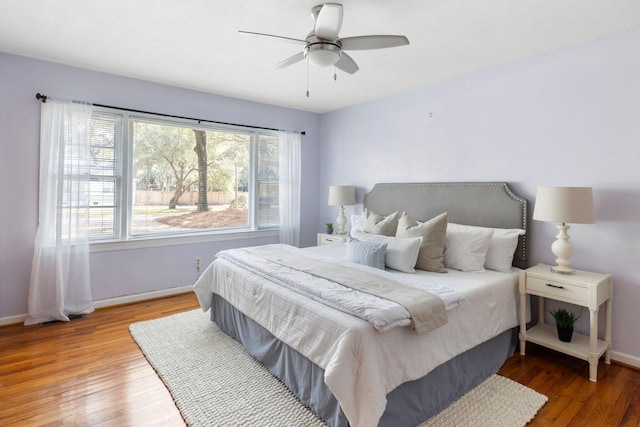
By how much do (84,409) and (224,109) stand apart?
3.47m

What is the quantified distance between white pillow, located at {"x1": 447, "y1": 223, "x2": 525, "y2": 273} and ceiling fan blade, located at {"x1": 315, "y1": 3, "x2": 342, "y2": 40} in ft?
6.95

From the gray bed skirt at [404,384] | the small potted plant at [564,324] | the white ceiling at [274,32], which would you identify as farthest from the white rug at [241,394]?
the white ceiling at [274,32]

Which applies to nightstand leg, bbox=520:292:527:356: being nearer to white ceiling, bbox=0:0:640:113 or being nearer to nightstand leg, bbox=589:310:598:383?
nightstand leg, bbox=589:310:598:383

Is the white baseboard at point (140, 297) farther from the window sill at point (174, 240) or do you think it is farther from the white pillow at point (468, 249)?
the white pillow at point (468, 249)

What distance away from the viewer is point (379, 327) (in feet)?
5.36

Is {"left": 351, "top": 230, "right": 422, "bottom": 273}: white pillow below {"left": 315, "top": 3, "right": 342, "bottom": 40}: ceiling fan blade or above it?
below

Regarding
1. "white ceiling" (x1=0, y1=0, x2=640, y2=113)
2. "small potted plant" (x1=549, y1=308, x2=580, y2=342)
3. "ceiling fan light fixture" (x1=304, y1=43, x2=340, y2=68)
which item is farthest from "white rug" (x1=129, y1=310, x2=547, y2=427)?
"white ceiling" (x1=0, y1=0, x2=640, y2=113)

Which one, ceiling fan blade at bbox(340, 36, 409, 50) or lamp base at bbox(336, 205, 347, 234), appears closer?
ceiling fan blade at bbox(340, 36, 409, 50)

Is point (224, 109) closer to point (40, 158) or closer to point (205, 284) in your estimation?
point (40, 158)

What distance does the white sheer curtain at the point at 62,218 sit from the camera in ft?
10.4

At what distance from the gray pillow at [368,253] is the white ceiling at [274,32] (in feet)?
5.53

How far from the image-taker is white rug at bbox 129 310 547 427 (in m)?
1.89

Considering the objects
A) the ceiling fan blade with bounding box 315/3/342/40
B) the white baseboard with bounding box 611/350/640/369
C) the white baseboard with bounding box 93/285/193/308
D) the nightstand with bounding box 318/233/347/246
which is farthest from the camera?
the nightstand with bounding box 318/233/347/246

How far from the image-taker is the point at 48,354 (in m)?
2.61
